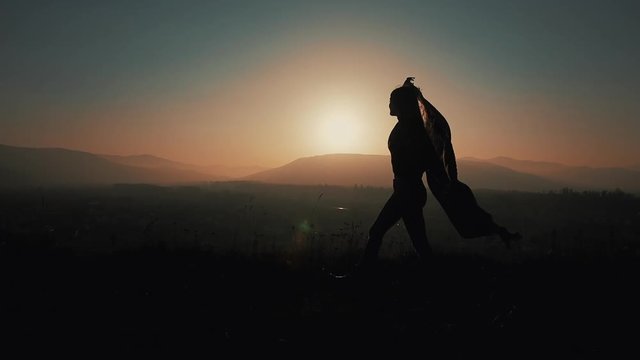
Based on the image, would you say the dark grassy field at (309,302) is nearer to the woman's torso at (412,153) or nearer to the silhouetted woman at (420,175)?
the silhouetted woman at (420,175)

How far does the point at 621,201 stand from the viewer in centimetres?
2917

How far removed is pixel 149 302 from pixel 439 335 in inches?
118

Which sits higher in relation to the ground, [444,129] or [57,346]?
[444,129]

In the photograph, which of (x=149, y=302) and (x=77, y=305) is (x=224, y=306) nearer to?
(x=149, y=302)

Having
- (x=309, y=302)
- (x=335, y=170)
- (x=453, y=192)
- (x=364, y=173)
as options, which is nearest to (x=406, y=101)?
(x=453, y=192)

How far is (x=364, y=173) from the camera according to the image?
462 feet

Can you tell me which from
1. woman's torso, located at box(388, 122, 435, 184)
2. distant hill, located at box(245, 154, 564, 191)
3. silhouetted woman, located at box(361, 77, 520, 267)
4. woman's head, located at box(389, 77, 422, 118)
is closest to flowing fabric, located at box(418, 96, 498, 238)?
silhouetted woman, located at box(361, 77, 520, 267)

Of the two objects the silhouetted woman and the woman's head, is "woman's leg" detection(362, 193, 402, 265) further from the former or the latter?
the woman's head

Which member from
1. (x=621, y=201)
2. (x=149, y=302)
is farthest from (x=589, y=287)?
(x=621, y=201)

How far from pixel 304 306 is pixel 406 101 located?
124 inches

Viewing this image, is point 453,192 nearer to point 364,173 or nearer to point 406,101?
point 406,101

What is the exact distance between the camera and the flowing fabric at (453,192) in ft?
18.2

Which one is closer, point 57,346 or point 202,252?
point 57,346

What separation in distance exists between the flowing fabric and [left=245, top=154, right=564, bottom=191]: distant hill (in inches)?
4654
